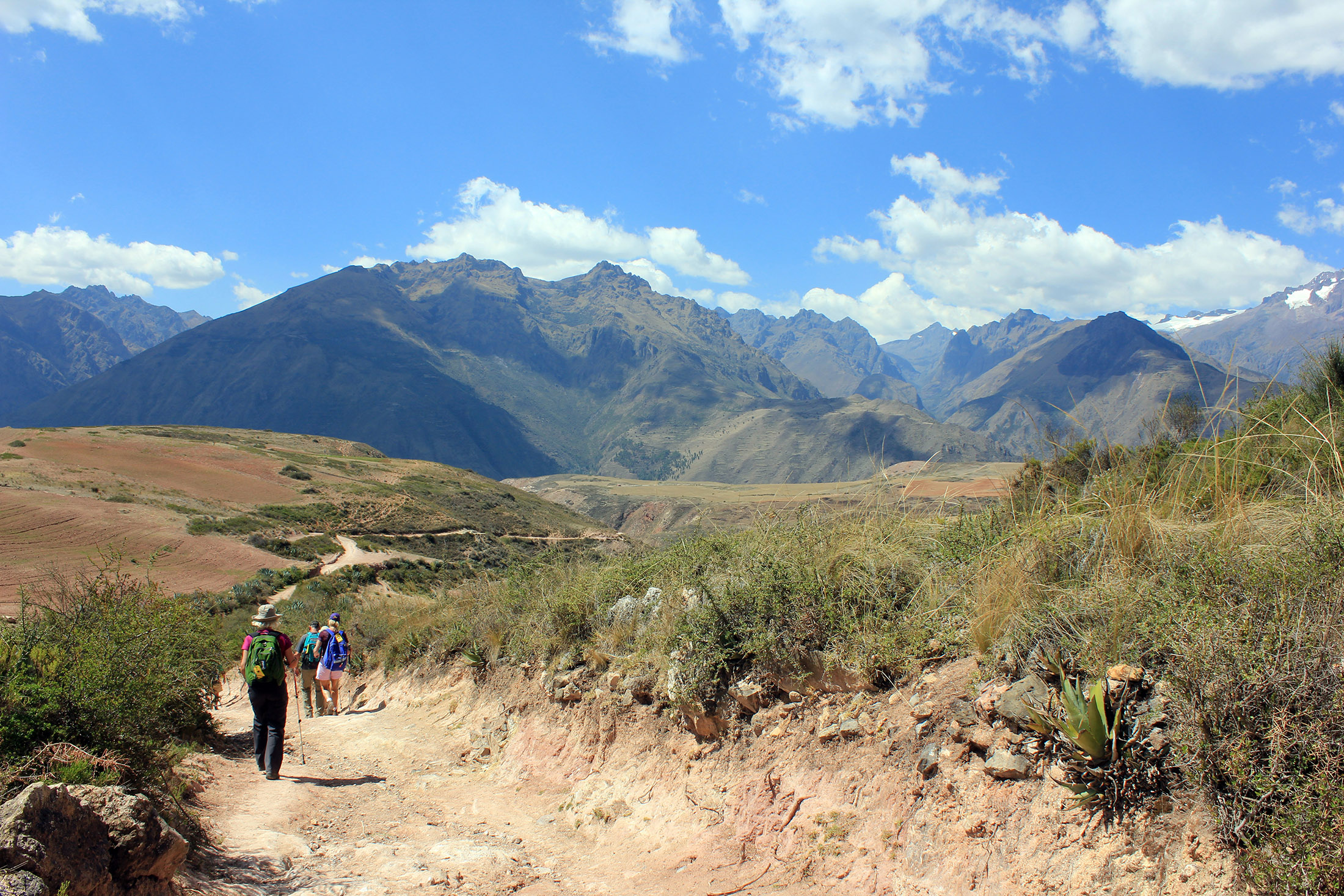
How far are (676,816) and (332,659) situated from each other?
7.76 m

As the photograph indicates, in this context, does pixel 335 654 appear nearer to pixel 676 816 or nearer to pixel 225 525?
pixel 676 816

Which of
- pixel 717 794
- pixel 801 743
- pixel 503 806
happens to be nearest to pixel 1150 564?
pixel 801 743

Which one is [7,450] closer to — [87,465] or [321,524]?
[87,465]

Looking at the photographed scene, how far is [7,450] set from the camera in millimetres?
43625

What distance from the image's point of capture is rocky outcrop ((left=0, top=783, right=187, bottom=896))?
2.90m

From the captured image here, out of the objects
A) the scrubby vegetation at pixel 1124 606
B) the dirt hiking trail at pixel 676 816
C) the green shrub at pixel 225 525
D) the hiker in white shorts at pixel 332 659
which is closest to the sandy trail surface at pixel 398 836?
the dirt hiking trail at pixel 676 816

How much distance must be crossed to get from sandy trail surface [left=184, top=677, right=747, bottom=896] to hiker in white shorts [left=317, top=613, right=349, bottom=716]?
100 inches

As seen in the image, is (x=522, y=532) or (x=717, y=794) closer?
(x=717, y=794)

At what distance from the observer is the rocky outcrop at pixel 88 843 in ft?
9.50

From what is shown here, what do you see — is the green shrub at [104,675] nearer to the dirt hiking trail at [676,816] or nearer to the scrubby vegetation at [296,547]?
the dirt hiking trail at [676,816]

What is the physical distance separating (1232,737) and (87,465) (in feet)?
195

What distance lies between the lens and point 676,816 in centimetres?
533

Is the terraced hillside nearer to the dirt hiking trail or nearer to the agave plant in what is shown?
the dirt hiking trail

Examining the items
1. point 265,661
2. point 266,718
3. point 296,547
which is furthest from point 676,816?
point 296,547
